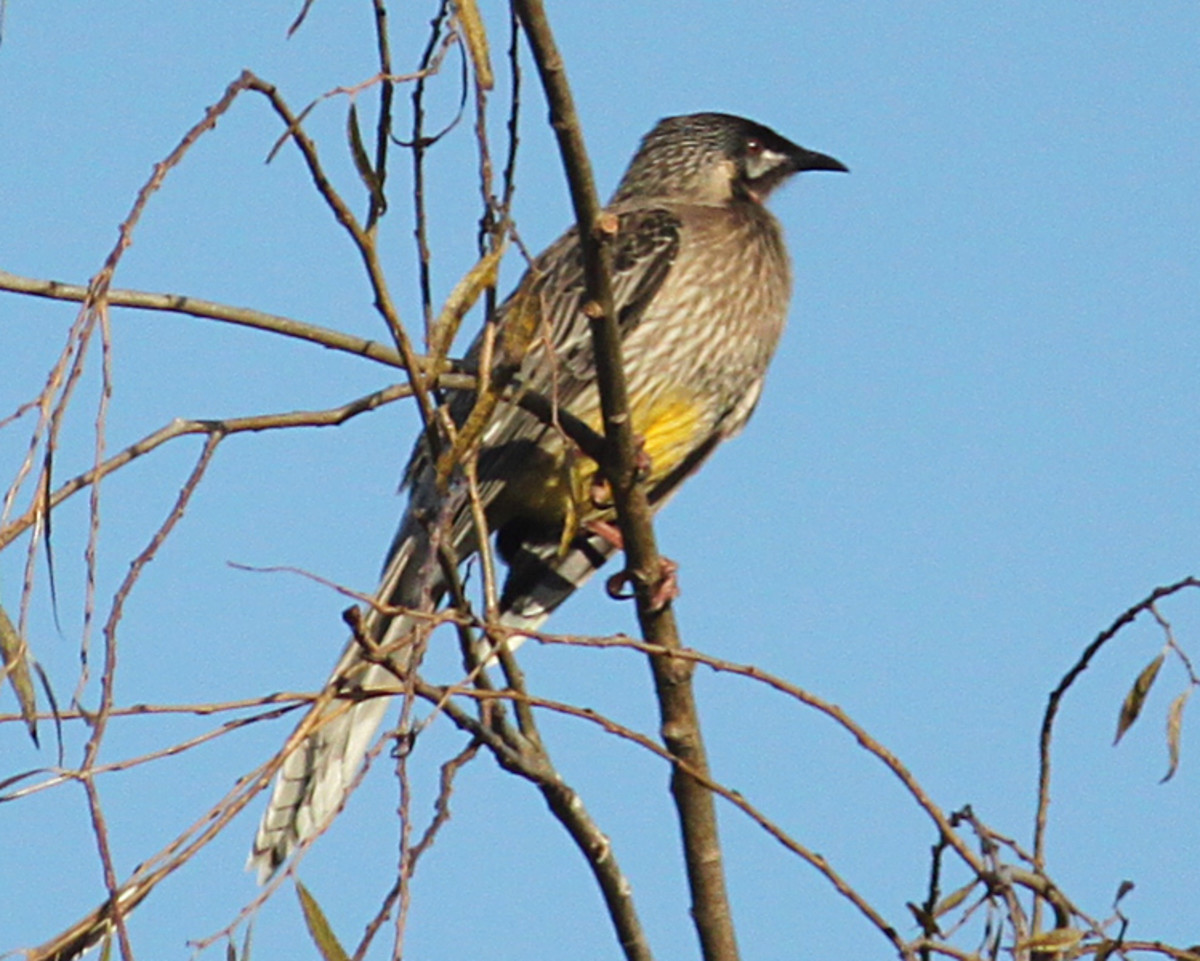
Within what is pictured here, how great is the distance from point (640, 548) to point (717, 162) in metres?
3.19

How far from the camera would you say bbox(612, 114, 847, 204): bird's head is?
6.78 metres

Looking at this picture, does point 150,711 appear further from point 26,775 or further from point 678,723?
point 678,723

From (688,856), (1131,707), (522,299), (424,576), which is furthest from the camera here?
(688,856)

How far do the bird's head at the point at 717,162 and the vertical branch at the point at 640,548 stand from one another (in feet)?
9.90

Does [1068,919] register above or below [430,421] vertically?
below

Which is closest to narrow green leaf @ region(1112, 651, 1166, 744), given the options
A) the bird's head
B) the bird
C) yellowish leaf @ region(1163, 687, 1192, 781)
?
yellowish leaf @ region(1163, 687, 1192, 781)

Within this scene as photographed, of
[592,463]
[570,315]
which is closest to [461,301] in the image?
[592,463]

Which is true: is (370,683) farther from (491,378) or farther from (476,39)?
(476,39)

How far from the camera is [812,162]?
6.91 m

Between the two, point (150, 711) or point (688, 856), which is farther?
point (688, 856)

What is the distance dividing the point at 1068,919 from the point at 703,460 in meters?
3.46

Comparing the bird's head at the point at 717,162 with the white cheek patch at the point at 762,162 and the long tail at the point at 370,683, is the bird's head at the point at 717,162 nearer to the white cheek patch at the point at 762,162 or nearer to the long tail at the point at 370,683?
the white cheek patch at the point at 762,162

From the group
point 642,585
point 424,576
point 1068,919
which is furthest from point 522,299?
point 642,585

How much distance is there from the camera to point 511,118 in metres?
2.68
